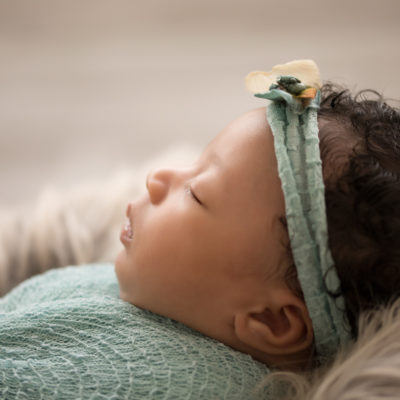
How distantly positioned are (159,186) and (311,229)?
268 mm

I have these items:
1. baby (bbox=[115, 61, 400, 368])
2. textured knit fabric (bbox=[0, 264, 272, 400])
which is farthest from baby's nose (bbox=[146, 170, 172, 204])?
textured knit fabric (bbox=[0, 264, 272, 400])

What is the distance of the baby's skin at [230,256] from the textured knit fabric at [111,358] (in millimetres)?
37

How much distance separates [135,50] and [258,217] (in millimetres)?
1311

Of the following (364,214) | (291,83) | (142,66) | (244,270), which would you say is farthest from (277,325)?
(142,66)

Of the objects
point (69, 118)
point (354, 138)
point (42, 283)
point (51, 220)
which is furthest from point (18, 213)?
point (354, 138)

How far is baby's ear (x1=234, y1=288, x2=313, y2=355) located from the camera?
82cm

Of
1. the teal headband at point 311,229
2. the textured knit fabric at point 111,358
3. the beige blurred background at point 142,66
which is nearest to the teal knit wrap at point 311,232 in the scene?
the teal headband at point 311,229

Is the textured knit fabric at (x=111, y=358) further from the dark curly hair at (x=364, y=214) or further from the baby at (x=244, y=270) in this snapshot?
the dark curly hair at (x=364, y=214)

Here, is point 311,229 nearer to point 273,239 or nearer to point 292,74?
point 273,239

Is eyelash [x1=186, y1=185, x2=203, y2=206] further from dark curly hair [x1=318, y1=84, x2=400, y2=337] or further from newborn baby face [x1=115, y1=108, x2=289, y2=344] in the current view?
dark curly hair [x1=318, y1=84, x2=400, y2=337]

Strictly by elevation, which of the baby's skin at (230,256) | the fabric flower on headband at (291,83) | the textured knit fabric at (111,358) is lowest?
the textured knit fabric at (111,358)

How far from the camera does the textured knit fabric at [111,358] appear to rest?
0.78m

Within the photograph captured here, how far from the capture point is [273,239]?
81 centimetres

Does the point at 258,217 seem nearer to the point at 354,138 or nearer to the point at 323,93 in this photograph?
the point at 354,138
